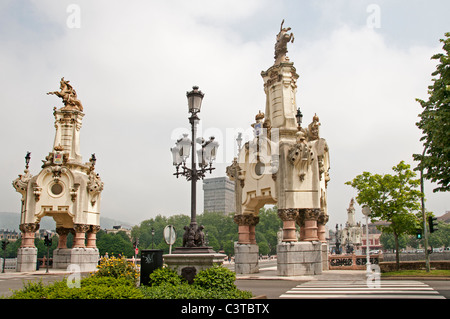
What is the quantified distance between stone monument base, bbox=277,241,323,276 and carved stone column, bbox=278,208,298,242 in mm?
419

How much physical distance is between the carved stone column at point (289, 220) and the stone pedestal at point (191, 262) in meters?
13.8

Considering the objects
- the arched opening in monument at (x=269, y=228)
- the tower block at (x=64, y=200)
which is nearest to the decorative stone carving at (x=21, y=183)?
the tower block at (x=64, y=200)

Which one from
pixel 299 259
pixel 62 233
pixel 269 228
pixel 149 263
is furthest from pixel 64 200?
pixel 269 228

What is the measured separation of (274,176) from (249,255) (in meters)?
6.15

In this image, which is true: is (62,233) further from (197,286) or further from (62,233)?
(197,286)

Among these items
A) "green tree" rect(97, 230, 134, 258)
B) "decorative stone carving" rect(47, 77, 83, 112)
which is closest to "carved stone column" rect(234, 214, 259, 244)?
"decorative stone carving" rect(47, 77, 83, 112)

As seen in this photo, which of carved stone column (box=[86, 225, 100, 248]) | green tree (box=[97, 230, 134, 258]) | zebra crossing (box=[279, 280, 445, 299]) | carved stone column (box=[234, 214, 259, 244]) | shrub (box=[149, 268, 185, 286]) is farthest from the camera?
green tree (box=[97, 230, 134, 258])

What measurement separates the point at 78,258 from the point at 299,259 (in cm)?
1930

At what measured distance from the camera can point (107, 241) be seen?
7675 cm

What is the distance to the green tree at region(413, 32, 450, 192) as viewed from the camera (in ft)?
46.1

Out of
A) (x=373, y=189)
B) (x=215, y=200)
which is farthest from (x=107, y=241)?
(x=215, y=200)

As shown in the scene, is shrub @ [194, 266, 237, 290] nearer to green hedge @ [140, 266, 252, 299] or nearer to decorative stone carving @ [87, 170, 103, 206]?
green hedge @ [140, 266, 252, 299]

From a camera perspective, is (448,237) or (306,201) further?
(448,237)
